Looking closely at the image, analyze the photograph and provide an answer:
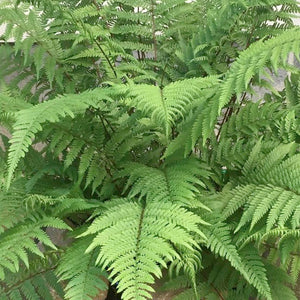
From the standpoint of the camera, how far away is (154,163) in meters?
1.11

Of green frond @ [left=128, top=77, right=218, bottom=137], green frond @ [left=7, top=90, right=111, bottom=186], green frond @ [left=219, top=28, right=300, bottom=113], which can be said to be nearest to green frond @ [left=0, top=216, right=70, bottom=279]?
green frond @ [left=7, top=90, right=111, bottom=186]

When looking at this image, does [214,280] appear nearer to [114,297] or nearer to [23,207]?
Result: [114,297]

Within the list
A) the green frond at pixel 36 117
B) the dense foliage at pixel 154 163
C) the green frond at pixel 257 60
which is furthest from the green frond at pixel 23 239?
the green frond at pixel 257 60

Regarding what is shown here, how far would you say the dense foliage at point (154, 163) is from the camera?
0.82 metres

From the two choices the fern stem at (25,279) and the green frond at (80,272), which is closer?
the green frond at (80,272)

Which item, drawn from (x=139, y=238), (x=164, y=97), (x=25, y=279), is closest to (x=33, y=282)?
(x=25, y=279)

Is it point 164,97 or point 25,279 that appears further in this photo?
point 25,279

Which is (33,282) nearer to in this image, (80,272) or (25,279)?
(25,279)

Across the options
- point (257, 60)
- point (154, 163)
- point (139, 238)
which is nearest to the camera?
point (139, 238)

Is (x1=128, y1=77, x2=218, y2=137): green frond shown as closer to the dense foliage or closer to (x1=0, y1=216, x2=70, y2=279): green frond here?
the dense foliage

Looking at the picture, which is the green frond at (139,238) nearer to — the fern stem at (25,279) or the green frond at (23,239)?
the green frond at (23,239)

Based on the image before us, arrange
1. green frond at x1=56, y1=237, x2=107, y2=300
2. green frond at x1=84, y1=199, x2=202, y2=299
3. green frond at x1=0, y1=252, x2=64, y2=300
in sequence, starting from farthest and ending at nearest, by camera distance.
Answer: green frond at x1=0, y1=252, x2=64, y2=300 → green frond at x1=56, y1=237, x2=107, y2=300 → green frond at x1=84, y1=199, x2=202, y2=299

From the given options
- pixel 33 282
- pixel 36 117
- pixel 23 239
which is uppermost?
pixel 36 117

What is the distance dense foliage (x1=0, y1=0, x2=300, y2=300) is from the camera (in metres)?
0.82
